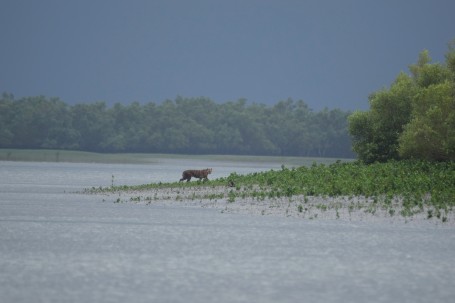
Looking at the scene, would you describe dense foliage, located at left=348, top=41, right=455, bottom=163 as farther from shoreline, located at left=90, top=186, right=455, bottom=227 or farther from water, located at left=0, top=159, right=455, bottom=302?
water, located at left=0, top=159, right=455, bottom=302

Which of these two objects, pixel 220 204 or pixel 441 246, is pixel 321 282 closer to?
pixel 441 246

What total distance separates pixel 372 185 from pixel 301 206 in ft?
17.8

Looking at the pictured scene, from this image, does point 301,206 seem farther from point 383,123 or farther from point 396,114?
point 396,114

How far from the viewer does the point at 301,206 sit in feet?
131

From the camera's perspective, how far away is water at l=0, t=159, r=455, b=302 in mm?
18797

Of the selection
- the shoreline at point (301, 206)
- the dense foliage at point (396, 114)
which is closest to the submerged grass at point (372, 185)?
the shoreline at point (301, 206)

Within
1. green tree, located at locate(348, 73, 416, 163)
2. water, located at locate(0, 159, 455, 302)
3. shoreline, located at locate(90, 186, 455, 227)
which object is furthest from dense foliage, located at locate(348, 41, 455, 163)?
water, located at locate(0, 159, 455, 302)

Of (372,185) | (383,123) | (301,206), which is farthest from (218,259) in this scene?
(383,123)

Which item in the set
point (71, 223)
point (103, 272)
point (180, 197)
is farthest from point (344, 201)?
point (103, 272)

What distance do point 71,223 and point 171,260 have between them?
1077 centimetres

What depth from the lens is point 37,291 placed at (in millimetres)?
18625

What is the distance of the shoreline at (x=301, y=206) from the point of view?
119ft

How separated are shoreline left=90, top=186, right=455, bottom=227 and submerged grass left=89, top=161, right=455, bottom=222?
139 mm

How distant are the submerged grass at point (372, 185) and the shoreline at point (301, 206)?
5.5 inches
